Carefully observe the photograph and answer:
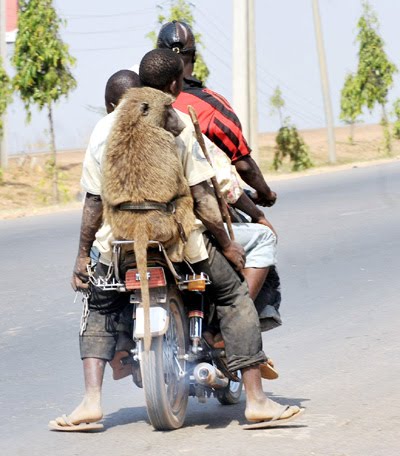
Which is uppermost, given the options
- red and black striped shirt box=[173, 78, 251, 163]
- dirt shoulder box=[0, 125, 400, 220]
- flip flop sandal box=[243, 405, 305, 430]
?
dirt shoulder box=[0, 125, 400, 220]

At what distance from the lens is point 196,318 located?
5547mm

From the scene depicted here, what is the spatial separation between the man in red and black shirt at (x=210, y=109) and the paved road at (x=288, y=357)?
1.26 m

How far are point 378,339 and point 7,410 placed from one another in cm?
263

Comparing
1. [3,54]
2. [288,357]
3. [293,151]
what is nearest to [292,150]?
[293,151]

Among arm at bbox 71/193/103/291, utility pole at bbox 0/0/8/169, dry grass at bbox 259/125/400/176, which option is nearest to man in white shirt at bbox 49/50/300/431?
arm at bbox 71/193/103/291

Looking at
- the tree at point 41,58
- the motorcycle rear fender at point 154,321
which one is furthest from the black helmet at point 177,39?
Result: the tree at point 41,58

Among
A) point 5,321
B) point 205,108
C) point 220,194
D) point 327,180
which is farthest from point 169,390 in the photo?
point 327,180

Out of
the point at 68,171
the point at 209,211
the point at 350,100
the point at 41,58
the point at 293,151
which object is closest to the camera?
the point at 209,211

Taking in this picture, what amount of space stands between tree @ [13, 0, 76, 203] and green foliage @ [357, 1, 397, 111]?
1666 cm

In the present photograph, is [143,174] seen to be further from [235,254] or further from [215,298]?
[215,298]

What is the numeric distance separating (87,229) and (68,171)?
3018 cm

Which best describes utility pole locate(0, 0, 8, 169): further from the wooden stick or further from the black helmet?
the wooden stick

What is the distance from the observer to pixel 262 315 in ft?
19.2

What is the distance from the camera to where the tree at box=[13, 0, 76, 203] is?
2290cm
